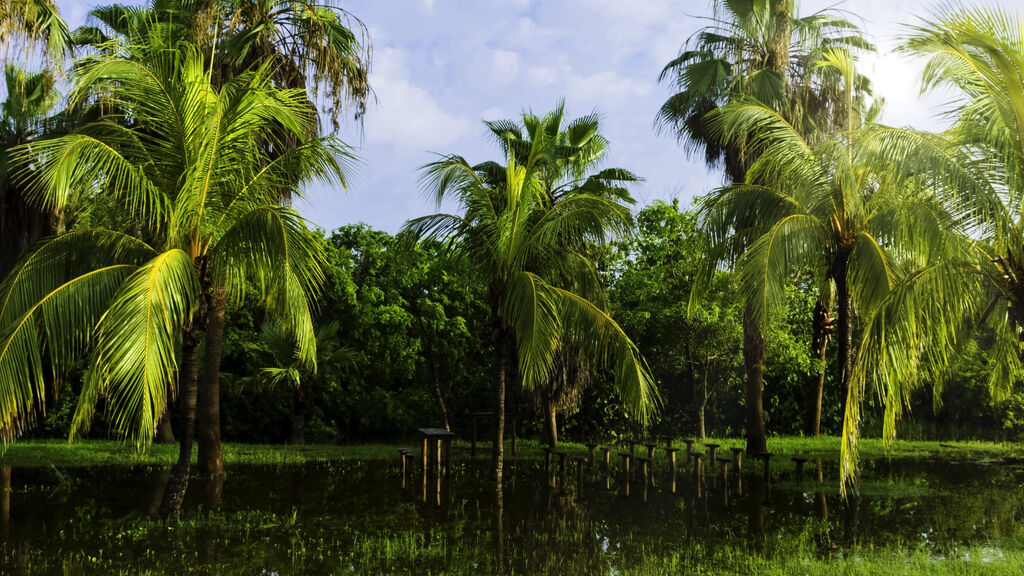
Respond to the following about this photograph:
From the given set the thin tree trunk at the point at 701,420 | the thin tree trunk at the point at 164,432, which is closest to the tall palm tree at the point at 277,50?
the thin tree trunk at the point at 164,432

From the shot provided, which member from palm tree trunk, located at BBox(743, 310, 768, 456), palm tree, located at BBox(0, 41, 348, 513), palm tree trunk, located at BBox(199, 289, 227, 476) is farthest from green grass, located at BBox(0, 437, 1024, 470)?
palm tree, located at BBox(0, 41, 348, 513)

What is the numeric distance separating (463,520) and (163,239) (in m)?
5.64

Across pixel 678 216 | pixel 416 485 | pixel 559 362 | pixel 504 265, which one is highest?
pixel 678 216

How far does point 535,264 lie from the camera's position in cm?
1427

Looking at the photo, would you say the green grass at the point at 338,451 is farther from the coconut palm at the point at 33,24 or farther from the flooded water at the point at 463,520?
the coconut palm at the point at 33,24

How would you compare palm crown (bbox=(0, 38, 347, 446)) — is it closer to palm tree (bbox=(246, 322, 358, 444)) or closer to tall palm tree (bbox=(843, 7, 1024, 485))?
tall palm tree (bbox=(843, 7, 1024, 485))

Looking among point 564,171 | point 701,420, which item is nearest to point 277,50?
point 564,171

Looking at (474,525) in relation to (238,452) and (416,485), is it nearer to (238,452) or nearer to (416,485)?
(416,485)

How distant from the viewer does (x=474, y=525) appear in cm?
1024

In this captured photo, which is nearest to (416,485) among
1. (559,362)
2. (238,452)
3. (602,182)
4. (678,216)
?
(559,362)

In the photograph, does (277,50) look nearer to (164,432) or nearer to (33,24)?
(33,24)

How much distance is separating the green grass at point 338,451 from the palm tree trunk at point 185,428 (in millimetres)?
6206

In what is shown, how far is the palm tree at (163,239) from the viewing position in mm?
8484

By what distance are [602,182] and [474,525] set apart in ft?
32.9
